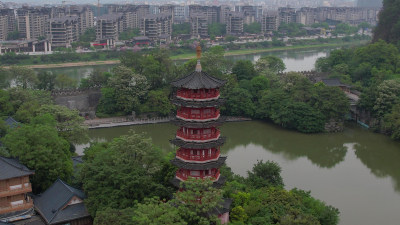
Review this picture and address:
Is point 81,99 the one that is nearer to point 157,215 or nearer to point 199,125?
point 199,125

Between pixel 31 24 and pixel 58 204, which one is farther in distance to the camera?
pixel 31 24

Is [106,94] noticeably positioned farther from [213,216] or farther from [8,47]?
[8,47]

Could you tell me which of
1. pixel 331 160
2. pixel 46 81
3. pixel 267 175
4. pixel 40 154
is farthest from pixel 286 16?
pixel 40 154

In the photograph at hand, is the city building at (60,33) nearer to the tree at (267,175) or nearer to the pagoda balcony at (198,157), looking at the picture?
the tree at (267,175)

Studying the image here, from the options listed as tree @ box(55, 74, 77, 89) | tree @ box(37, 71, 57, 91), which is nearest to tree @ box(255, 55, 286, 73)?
tree @ box(55, 74, 77, 89)

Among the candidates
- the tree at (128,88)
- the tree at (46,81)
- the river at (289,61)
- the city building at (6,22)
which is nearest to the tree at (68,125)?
the tree at (128,88)

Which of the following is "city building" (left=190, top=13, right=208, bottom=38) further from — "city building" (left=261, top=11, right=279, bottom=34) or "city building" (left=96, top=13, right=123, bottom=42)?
"city building" (left=96, top=13, right=123, bottom=42)

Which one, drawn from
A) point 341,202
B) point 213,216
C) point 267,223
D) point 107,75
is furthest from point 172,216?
point 107,75
